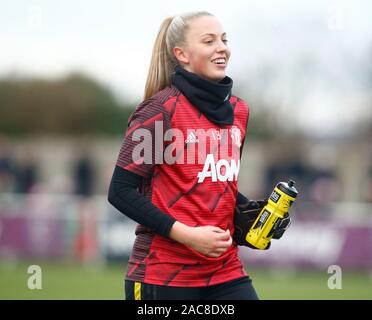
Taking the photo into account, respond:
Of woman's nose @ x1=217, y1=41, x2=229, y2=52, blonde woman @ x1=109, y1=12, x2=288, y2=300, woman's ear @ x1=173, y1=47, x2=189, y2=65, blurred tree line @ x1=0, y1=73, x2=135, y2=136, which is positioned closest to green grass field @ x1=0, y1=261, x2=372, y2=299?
blonde woman @ x1=109, y1=12, x2=288, y2=300

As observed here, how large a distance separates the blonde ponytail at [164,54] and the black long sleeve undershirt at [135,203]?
47cm

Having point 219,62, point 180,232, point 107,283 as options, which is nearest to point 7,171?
point 107,283

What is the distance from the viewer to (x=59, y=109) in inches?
1476

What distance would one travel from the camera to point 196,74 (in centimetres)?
461

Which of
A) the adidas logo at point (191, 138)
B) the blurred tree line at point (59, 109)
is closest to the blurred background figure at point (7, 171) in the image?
the adidas logo at point (191, 138)

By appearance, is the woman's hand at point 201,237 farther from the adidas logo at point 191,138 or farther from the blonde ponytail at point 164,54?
the blonde ponytail at point 164,54

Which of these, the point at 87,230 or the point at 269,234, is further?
the point at 87,230

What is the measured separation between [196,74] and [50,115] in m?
33.3

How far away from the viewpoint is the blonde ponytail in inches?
183

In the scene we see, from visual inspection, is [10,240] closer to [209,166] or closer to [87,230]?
[87,230]

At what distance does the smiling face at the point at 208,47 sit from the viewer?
457 centimetres
